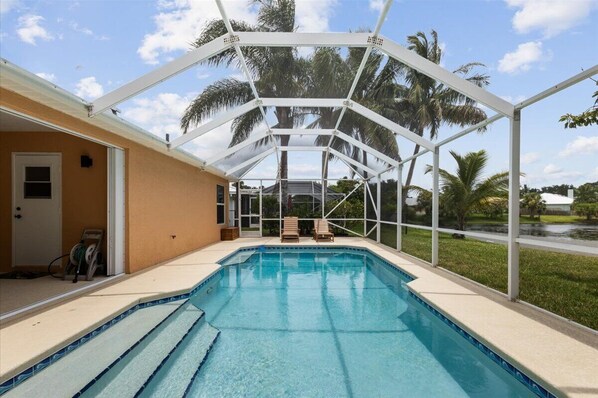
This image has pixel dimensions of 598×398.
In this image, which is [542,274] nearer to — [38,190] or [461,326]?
[461,326]

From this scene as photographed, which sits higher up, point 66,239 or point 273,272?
point 66,239

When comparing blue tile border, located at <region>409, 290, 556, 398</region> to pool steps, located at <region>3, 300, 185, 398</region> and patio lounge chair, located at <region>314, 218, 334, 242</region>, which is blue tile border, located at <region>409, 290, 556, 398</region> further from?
patio lounge chair, located at <region>314, 218, 334, 242</region>

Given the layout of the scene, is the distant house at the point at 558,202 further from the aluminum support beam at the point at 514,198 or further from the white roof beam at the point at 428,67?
the white roof beam at the point at 428,67

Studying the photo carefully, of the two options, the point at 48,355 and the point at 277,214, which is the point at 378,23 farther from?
the point at 277,214

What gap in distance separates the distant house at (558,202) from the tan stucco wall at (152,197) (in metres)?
6.69

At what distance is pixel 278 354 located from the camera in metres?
3.59

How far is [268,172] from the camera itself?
1436 centimetres

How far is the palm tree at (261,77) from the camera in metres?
6.83

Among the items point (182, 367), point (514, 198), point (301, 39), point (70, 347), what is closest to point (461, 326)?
point (514, 198)

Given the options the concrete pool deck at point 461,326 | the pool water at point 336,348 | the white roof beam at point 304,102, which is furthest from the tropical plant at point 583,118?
the white roof beam at point 304,102

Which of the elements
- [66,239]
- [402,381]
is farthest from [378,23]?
[66,239]

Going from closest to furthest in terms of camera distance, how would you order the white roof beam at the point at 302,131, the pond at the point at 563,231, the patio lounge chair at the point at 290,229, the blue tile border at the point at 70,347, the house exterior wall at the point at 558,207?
1. the blue tile border at the point at 70,347
2. the pond at the point at 563,231
3. the house exterior wall at the point at 558,207
4. the white roof beam at the point at 302,131
5. the patio lounge chair at the point at 290,229

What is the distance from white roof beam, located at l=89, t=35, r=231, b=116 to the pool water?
125 inches

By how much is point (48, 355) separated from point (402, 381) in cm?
308
